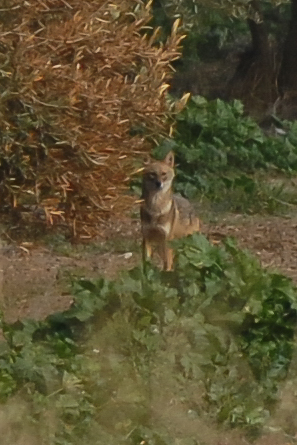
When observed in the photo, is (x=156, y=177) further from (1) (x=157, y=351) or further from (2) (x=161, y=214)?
(1) (x=157, y=351)

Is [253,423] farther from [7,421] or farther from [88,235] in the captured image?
[88,235]

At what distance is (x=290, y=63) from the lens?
1659 centimetres

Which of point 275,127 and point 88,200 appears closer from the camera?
point 88,200

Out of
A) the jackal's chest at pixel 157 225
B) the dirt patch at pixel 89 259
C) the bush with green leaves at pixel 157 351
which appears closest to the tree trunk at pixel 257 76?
the dirt patch at pixel 89 259

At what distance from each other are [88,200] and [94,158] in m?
0.52

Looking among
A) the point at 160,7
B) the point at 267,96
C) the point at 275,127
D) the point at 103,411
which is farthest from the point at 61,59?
the point at 267,96

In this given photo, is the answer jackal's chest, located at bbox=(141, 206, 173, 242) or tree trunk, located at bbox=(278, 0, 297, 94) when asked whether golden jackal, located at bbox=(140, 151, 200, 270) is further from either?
tree trunk, located at bbox=(278, 0, 297, 94)

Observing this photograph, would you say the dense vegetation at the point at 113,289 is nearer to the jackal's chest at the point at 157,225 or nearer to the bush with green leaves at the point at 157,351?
the bush with green leaves at the point at 157,351

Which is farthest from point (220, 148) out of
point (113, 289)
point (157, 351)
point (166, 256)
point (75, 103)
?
point (157, 351)

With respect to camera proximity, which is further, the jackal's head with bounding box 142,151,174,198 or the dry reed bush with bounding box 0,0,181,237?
the jackal's head with bounding box 142,151,174,198

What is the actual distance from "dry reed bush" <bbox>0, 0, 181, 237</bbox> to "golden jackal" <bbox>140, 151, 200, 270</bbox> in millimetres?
373

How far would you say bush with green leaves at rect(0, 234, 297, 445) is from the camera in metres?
5.77

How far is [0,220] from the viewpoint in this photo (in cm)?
901

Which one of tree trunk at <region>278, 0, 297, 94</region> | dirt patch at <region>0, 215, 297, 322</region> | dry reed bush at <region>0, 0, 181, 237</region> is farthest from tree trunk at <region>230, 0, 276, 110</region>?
dry reed bush at <region>0, 0, 181, 237</region>
